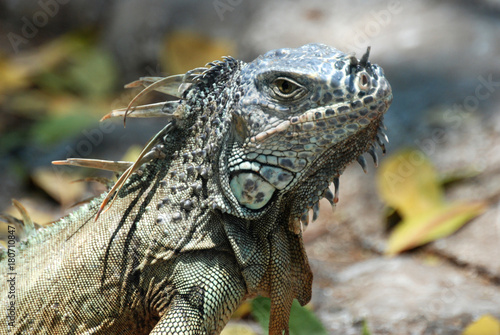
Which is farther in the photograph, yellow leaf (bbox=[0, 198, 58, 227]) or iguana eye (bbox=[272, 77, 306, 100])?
yellow leaf (bbox=[0, 198, 58, 227])

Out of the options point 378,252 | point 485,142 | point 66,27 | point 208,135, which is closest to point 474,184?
point 485,142

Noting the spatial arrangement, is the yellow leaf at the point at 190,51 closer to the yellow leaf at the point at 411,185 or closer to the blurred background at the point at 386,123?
the blurred background at the point at 386,123

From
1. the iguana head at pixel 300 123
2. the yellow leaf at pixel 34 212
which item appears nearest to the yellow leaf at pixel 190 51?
the yellow leaf at pixel 34 212

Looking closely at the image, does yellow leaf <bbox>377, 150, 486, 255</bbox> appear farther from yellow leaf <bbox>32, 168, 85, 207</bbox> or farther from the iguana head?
yellow leaf <bbox>32, 168, 85, 207</bbox>

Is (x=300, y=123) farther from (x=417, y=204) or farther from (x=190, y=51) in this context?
(x=190, y=51)

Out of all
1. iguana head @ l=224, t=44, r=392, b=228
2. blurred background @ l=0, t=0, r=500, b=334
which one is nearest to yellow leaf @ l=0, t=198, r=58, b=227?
blurred background @ l=0, t=0, r=500, b=334
